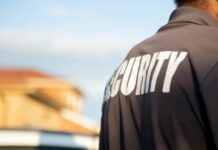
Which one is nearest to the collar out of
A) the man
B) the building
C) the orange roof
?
the man

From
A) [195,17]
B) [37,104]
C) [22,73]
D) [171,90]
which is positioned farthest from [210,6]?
[22,73]

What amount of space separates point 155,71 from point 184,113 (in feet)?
0.75

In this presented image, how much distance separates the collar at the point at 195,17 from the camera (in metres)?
2.44

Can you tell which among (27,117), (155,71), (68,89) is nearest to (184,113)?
(155,71)

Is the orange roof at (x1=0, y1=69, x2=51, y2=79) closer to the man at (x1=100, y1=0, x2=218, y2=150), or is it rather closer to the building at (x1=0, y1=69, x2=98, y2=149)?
the building at (x1=0, y1=69, x2=98, y2=149)

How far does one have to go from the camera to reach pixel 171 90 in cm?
229

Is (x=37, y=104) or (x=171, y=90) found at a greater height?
(x=37, y=104)

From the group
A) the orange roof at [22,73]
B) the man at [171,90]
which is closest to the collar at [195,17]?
the man at [171,90]

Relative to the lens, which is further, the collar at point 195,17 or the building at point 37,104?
the building at point 37,104

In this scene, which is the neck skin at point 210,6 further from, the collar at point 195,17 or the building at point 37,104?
the building at point 37,104

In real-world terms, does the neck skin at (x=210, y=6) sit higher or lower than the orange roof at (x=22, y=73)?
lower

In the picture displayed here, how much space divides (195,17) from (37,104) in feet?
132

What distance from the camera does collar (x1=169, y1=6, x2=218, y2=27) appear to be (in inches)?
96.2

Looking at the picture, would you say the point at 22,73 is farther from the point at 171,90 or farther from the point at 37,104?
the point at 171,90
